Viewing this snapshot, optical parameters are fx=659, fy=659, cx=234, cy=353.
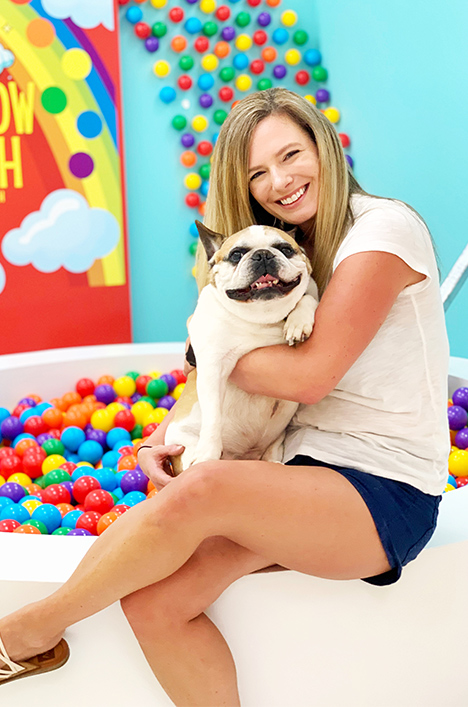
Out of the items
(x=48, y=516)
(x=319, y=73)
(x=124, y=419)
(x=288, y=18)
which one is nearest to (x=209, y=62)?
(x=288, y=18)

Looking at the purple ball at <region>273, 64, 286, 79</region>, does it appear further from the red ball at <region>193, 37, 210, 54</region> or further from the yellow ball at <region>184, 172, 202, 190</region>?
the yellow ball at <region>184, 172, 202, 190</region>

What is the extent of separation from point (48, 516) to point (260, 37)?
A: 305 centimetres

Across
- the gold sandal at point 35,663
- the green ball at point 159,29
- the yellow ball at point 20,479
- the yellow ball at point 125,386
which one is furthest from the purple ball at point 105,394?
the green ball at point 159,29

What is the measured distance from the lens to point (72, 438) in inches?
96.3

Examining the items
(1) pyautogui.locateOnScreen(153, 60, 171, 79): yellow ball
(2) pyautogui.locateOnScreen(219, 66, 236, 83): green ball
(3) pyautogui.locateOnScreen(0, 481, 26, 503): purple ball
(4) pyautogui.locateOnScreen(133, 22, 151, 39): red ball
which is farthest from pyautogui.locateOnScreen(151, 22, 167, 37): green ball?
(3) pyautogui.locateOnScreen(0, 481, 26, 503): purple ball

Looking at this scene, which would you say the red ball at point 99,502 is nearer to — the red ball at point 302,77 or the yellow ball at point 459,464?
the yellow ball at point 459,464

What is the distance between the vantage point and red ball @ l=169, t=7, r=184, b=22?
3621 millimetres

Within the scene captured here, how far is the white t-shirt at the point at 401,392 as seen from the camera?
124 centimetres

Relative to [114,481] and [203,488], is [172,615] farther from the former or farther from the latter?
[114,481]

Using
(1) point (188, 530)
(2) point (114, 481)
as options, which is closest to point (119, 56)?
(2) point (114, 481)

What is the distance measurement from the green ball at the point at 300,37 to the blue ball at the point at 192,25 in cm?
58

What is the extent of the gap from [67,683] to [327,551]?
0.56 meters

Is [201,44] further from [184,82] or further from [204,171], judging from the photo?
[204,171]

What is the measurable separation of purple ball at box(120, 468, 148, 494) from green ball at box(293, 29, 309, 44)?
2913 mm
